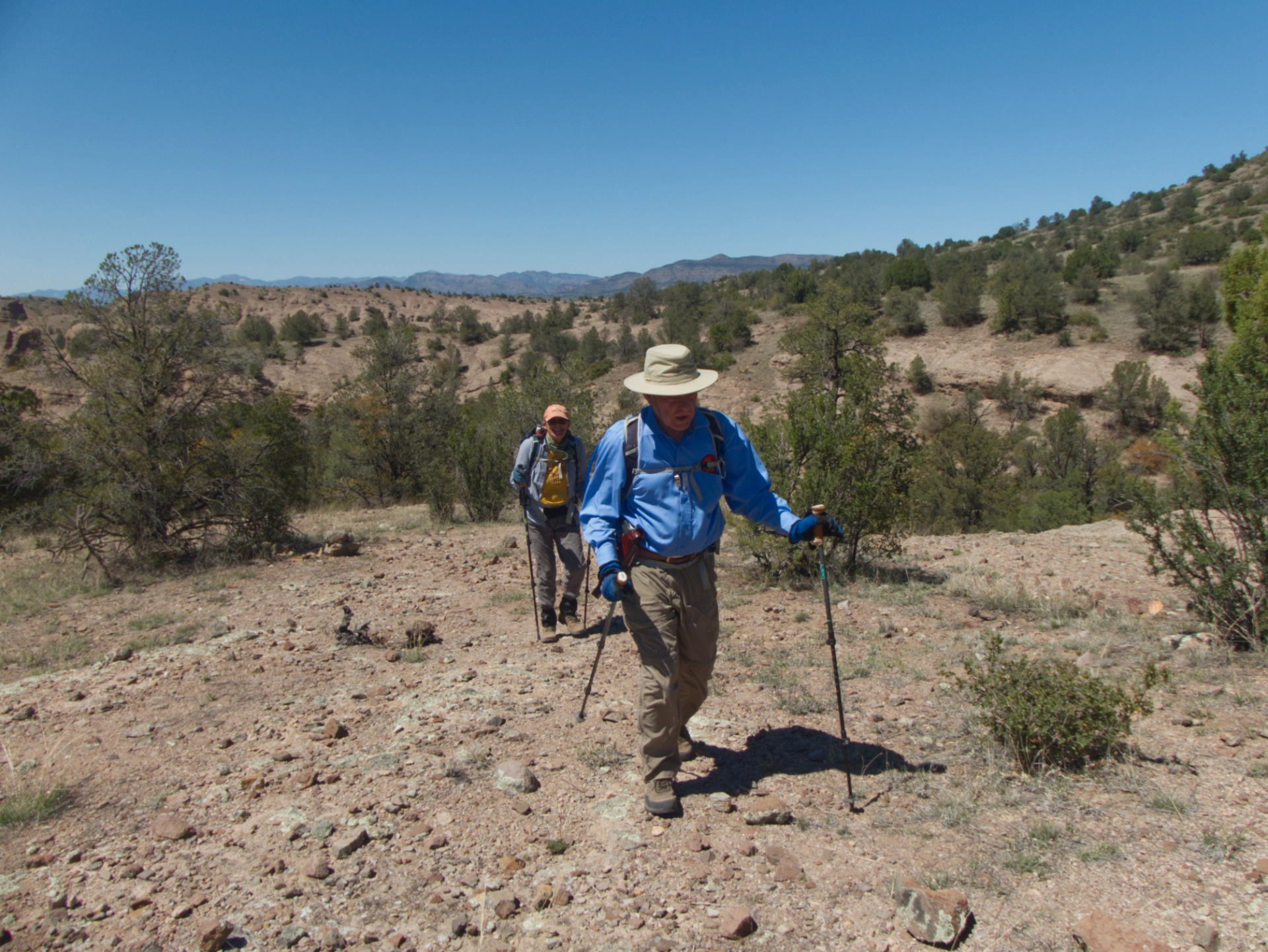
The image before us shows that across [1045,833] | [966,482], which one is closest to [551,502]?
[1045,833]

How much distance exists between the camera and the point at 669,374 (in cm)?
339

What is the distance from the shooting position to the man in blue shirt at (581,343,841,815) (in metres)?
3.37

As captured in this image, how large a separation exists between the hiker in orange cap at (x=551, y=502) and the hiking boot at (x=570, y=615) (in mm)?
12

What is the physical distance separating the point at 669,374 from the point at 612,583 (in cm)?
99

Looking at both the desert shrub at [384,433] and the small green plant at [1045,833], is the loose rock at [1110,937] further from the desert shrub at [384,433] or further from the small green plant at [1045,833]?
the desert shrub at [384,433]

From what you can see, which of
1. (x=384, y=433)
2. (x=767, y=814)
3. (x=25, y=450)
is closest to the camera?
(x=767, y=814)

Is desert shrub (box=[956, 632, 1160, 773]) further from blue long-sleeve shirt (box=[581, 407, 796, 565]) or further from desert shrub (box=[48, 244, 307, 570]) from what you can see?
desert shrub (box=[48, 244, 307, 570])

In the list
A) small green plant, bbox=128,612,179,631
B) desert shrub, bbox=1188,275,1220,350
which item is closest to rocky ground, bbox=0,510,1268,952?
small green plant, bbox=128,612,179,631

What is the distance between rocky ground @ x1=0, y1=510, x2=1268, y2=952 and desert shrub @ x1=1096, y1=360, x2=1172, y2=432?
73.6ft

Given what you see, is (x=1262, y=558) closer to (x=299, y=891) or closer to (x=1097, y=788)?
(x=1097, y=788)

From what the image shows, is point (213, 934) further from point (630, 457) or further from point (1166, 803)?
point (1166, 803)

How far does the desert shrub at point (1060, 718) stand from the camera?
3.48 m

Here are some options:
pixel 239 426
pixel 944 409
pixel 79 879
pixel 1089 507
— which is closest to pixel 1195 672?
pixel 79 879

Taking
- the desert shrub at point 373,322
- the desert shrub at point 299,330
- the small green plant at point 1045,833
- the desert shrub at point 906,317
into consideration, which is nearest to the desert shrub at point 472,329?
the desert shrub at point 373,322
